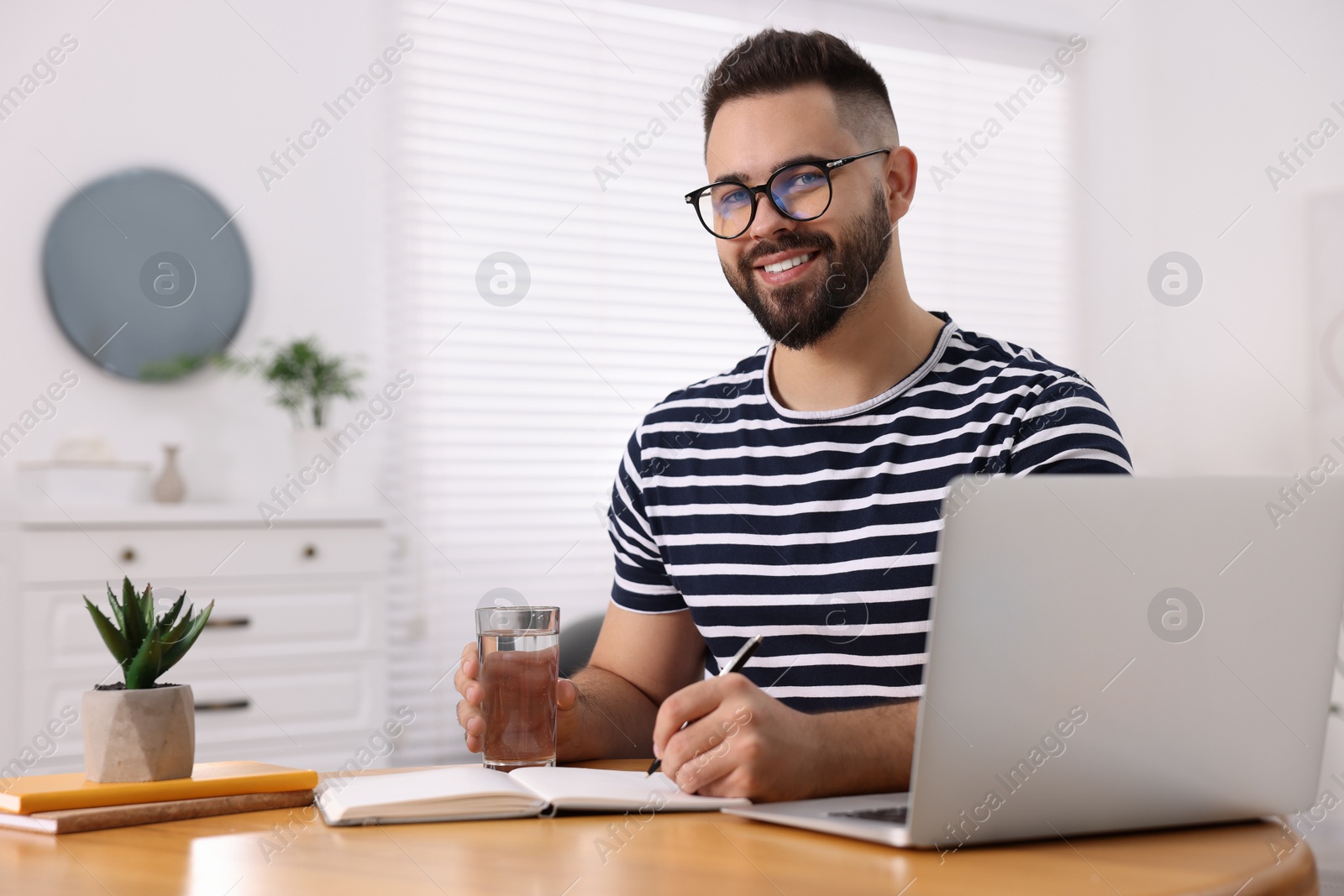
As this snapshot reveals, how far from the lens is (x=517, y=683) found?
1106 mm

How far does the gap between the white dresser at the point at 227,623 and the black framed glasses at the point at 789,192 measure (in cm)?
176

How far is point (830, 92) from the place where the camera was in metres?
1.60

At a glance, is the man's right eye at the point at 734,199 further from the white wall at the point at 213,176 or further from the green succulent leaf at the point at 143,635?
the white wall at the point at 213,176

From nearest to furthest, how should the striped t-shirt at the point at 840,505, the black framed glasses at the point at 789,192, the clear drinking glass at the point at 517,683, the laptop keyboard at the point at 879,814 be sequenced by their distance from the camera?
the laptop keyboard at the point at 879,814
the clear drinking glass at the point at 517,683
the striped t-shirt at the point at 840,505
the black framed glasses at the point at 789,192

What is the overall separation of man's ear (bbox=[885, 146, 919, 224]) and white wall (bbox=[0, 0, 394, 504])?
2.32 m

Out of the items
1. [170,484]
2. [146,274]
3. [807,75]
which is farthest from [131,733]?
[146,274]

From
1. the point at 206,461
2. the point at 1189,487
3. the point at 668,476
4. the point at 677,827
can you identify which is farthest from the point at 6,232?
the point at 1189,487

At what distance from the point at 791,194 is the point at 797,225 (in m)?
0.04

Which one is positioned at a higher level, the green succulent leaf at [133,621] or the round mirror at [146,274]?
the round mirror at [146,274]

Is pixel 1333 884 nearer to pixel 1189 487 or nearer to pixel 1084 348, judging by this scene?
pixel 1084 348

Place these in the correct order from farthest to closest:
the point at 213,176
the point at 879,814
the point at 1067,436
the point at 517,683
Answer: the point at 213,176 < the point at 1067,436 < the point at 517,683 < the point at 879,814

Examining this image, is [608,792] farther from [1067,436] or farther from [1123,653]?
[1067,436]

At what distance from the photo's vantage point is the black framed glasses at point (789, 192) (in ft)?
5.02

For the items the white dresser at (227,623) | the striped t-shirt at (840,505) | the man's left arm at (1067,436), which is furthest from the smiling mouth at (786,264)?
the white dresser at (227,623)
